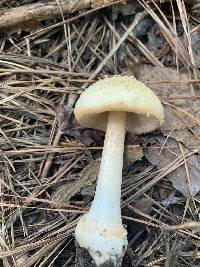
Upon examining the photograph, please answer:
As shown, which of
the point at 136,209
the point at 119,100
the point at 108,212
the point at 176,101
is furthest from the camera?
the point at 176,101

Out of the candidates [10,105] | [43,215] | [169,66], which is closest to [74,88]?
[10,105]

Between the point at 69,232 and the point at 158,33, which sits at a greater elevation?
the point at 158,33

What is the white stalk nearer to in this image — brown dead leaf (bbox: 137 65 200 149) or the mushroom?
the mushroom

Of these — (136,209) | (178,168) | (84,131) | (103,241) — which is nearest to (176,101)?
(178,168)

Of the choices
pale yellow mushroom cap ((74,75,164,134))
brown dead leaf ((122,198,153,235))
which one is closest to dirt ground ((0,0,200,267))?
brown dead leaf ((122,198,153,235))

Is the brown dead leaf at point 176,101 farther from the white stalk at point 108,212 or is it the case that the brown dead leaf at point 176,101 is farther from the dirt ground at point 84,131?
the white stalk at point 108,212

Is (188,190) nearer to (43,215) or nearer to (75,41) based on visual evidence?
(43,215)

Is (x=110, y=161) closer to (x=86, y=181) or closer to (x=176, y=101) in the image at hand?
A: (x=86, y=181)
